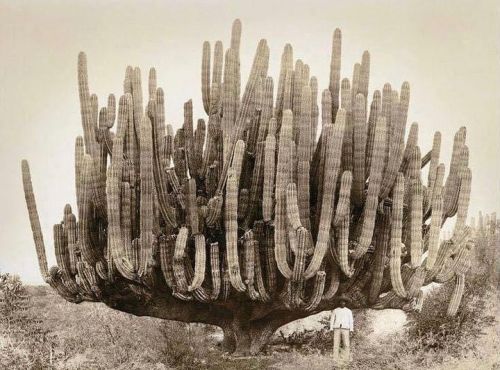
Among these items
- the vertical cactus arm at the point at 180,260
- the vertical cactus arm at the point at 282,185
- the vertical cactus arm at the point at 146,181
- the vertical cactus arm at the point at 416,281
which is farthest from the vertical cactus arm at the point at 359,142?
the vertical cactus arm at the point at 146,181

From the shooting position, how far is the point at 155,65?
1313cm

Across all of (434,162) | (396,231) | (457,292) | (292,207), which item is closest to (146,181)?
(292,207)

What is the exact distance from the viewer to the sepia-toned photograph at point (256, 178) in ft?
33.6

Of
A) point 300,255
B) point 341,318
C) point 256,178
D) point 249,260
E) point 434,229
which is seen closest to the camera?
point 300,255

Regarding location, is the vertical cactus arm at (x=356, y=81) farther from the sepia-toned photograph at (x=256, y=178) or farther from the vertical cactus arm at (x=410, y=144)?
the vertical cactus arm at (x=410, y=144)

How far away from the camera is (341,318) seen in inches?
452

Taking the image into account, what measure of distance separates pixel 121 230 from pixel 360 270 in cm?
350

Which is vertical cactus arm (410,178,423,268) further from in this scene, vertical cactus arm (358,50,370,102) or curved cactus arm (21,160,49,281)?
curved cactus arm (21,160,49,281)

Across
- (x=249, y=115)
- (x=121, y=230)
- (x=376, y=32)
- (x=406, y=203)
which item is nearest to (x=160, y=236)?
(x=121, y=230)

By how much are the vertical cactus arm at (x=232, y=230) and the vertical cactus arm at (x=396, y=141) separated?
7.18ft

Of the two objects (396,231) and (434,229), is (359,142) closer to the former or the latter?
(396,231)

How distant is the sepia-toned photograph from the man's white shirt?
0.08 ft

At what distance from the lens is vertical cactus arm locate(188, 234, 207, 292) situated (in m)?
10.1

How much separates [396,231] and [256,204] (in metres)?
1.99
